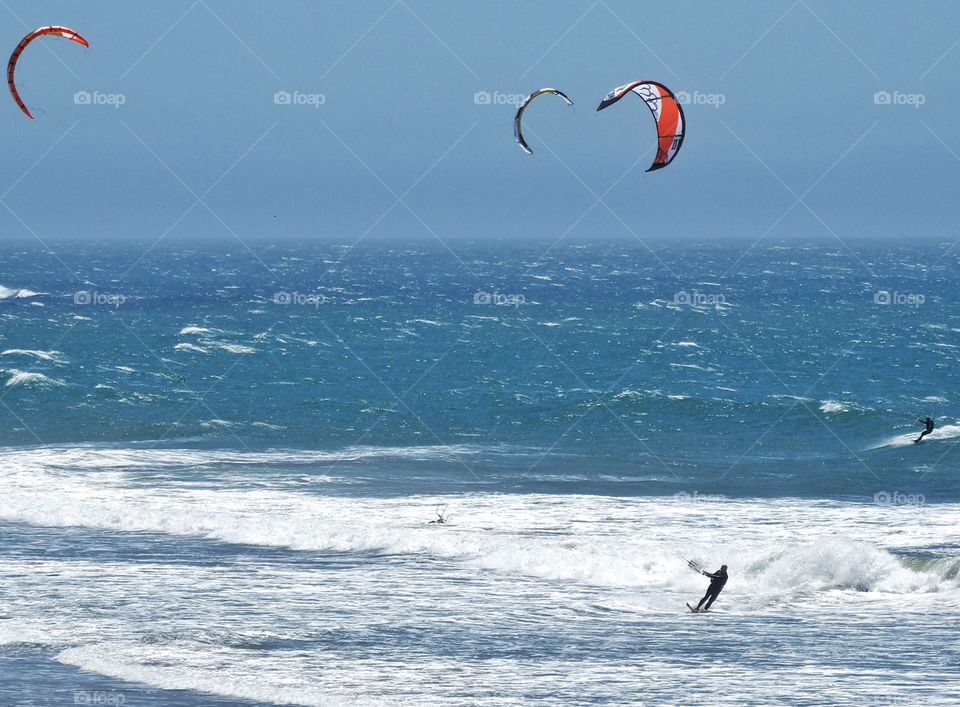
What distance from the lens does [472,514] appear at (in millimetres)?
27766

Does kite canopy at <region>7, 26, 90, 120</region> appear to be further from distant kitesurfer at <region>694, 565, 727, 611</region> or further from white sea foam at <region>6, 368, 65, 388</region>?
white sea foam at <region>6, 368, 65, 388</region>

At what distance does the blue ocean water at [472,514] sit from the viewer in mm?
17422

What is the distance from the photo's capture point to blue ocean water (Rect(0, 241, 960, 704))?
1742cm

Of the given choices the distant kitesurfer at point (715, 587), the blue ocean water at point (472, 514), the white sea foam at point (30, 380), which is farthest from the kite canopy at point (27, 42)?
the white sea foam at point (30, 380)

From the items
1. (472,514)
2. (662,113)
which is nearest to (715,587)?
(472,514)

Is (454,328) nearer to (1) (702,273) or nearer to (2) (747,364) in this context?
(2) (747,364)

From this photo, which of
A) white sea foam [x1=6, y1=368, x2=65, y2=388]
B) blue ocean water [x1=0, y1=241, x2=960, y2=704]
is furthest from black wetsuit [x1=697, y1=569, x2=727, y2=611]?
white sea foam [x1=6, y1=368, x2=65, y2=388]

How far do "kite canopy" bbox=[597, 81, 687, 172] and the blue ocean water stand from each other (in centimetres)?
767

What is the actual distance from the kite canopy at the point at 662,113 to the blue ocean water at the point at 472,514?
7.67 metres

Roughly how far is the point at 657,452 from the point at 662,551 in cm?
1257

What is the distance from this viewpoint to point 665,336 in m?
66.2

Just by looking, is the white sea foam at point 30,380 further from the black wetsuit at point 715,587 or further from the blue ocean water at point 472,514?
the black wetsuit at point 715,587

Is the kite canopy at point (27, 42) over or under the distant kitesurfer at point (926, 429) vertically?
over

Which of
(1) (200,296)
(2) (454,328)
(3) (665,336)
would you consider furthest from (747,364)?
(1) (200,296)
